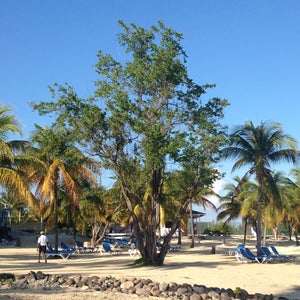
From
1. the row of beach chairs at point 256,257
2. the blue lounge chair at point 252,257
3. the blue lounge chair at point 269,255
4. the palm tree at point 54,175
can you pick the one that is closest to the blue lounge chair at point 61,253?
the palm tree at point 54,175

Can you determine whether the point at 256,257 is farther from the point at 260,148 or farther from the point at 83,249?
the point at 83,249

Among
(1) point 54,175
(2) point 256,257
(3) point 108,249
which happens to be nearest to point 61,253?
(3) point 108,249

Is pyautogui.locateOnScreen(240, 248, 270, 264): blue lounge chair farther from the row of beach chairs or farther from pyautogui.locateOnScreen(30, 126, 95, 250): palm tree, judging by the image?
pyautogui.locateOnScreen(30, 126, 95, 250): palm tree

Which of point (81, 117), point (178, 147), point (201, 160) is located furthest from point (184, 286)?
point (81, 117)

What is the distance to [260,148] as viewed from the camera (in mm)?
24531

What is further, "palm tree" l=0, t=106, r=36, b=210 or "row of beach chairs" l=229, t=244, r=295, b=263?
"row of beach chairs" l=229, t=244, r=295, b=263

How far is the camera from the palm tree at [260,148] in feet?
80.4

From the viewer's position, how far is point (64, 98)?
19.7 meters

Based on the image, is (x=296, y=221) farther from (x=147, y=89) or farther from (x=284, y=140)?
(x=147, y=89)

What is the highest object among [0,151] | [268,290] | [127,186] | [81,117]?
[81,117]

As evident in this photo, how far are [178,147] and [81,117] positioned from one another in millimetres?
4472

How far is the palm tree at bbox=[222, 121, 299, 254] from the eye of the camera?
24.5 metres

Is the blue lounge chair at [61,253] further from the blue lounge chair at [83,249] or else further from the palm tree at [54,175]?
the blue lounge chair at [83,249]

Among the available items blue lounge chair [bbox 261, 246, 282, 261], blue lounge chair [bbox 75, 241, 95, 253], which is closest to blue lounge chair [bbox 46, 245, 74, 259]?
blue lounge chair [bbox 75, 241, 95, 253]
